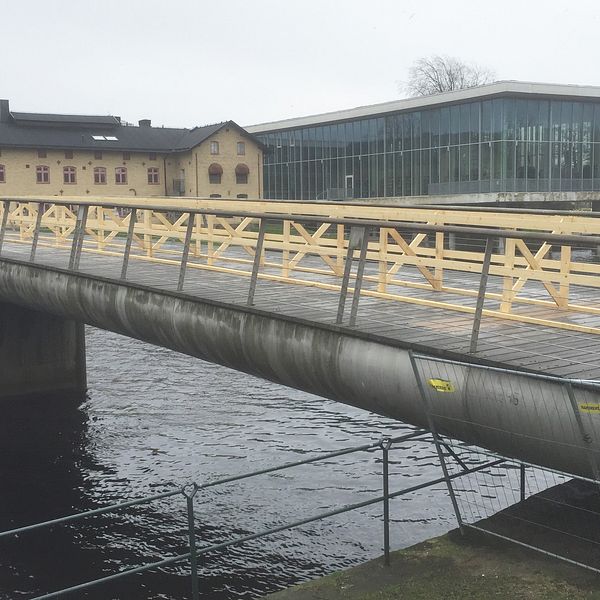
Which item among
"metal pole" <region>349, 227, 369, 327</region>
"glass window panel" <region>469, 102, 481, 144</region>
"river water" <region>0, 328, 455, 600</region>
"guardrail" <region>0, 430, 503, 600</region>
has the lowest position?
"river water" <region>0, 328, 455, 600</region>

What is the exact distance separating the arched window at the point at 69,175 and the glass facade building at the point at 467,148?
2050cm

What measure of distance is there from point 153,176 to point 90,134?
6342 mm

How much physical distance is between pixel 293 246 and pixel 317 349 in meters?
2.82

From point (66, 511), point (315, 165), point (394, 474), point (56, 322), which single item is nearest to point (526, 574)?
point (394, 474)

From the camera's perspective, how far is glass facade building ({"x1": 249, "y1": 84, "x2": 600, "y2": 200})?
4994 centimetres

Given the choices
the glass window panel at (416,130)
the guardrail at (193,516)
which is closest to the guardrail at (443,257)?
the guardrail at (193,516)

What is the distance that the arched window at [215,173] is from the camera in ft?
232

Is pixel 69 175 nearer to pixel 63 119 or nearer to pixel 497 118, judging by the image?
pixel 63 119

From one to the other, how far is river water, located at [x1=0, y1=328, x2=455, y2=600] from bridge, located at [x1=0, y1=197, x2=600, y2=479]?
3.62m

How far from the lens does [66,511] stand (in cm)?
1473

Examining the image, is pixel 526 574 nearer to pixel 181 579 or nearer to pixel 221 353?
pixel 221 353

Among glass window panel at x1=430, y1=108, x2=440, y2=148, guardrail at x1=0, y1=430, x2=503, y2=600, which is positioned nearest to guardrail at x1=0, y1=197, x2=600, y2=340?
guardrail at x1=0, y1=430, x2=503, y2=600

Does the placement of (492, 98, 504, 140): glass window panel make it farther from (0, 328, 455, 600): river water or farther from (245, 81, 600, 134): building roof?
(0, 328, 455, 600): river water

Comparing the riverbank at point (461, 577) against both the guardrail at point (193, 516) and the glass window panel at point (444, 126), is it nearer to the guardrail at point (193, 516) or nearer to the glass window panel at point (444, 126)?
the guardrail at point (193, 516)
